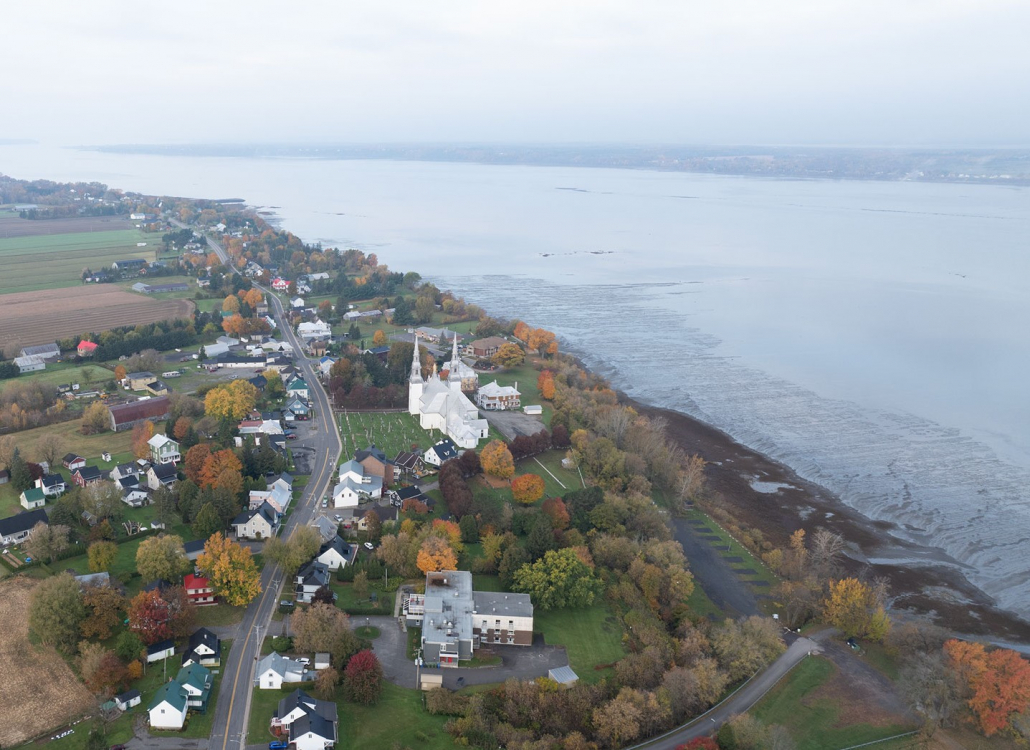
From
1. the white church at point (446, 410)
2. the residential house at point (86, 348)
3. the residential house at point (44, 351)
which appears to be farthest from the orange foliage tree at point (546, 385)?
the residential house at point (44, 351)

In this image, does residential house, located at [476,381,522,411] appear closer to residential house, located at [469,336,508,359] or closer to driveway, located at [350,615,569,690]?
residential house, located at [469,336,508,359]

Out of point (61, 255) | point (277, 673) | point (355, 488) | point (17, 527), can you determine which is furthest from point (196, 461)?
point (61, 255)

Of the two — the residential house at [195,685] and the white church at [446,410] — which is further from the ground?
the white church at [446,410]

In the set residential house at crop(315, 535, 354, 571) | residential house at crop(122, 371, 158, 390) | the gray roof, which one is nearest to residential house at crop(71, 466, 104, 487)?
residential house at crop(315, 535, 354, 571)

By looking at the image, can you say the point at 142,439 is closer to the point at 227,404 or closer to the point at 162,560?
the point at 227,404

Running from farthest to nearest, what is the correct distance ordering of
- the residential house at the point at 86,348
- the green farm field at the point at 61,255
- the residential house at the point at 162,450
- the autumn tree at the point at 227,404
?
the green farm field at the point at 61,255 < the residential house at the point at 86,348 < the autumn tree at the point at 227,404 < the residential house at the point at 162,450

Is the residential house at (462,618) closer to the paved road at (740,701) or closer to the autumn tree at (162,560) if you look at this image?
the paved road at (740,701)

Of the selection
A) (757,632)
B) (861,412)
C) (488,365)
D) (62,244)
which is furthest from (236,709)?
(62,244)
